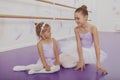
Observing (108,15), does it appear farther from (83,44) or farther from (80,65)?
(80,65)

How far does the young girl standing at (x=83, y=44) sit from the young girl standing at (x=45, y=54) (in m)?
0.12

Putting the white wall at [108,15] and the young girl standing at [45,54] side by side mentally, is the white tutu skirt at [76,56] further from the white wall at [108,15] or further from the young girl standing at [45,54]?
the white wall at [108,15]

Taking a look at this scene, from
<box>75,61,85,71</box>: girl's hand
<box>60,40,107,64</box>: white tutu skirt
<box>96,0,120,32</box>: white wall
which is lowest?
<box>75,61,85,71</box>: girl's hand

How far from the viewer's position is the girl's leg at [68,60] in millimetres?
1708

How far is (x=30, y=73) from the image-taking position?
60.5 inches

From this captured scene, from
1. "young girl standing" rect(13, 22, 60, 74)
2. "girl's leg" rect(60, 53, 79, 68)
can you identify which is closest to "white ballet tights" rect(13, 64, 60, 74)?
"young girl standing" rect(13, 22, 60, 74)

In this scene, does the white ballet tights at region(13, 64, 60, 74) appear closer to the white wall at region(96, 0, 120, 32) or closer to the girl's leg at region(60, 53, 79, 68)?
the girl's leg at region(60, 53, 79, 68)

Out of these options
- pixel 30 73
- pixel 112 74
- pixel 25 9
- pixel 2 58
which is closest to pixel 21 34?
pixel 25 9

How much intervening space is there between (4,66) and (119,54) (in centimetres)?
119

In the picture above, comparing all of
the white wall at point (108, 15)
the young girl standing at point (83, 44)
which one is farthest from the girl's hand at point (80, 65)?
the white wall at point (108, 15)

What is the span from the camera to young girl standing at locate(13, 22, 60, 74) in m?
1.57

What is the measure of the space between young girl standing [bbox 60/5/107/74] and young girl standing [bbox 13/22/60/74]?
0.12m

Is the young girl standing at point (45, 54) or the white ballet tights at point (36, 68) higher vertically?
the young girl standing at point (45, 54)

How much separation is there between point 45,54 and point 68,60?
213 millimetres
